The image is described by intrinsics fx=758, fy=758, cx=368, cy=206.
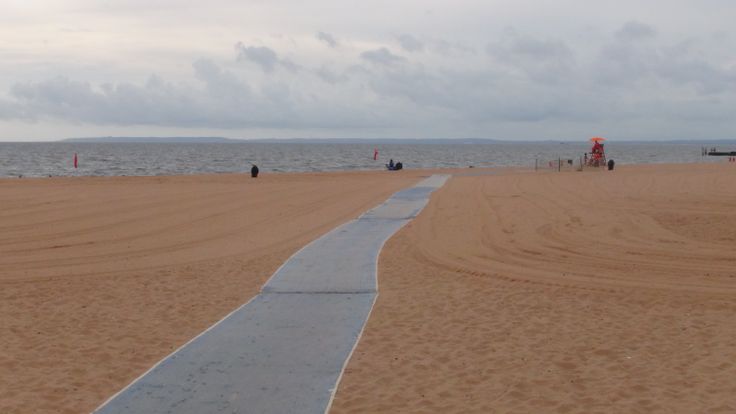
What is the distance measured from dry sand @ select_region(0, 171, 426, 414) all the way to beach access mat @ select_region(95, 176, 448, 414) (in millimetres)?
345

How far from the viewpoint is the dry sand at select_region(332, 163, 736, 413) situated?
5922mm

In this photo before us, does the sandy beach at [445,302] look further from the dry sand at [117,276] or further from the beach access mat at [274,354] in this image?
the beach access mat at [274,354]

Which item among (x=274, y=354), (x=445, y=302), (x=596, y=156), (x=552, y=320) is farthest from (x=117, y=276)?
(x=596, y=156)

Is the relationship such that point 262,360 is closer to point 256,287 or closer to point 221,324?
point 221,324

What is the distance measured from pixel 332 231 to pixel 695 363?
9.44m

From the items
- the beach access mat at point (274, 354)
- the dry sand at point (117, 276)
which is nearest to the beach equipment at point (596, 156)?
the dry sand at point (117, 276)

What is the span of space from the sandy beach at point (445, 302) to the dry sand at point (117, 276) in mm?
37

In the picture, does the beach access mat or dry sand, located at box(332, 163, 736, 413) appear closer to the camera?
the beach access mat

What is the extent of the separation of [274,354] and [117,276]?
17.6 feet

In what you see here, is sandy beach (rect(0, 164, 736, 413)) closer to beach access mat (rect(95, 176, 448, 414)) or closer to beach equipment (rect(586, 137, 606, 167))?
beach access mat (rect(95, 176, 448, 414))

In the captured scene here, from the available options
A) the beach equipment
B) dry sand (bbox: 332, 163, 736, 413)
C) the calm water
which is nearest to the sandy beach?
dry sand (bbox: 332, 163, 736, 413)

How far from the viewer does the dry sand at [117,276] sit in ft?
21.9

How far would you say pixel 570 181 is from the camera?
32.6m

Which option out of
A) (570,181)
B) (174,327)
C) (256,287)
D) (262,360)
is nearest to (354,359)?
(262,360)
